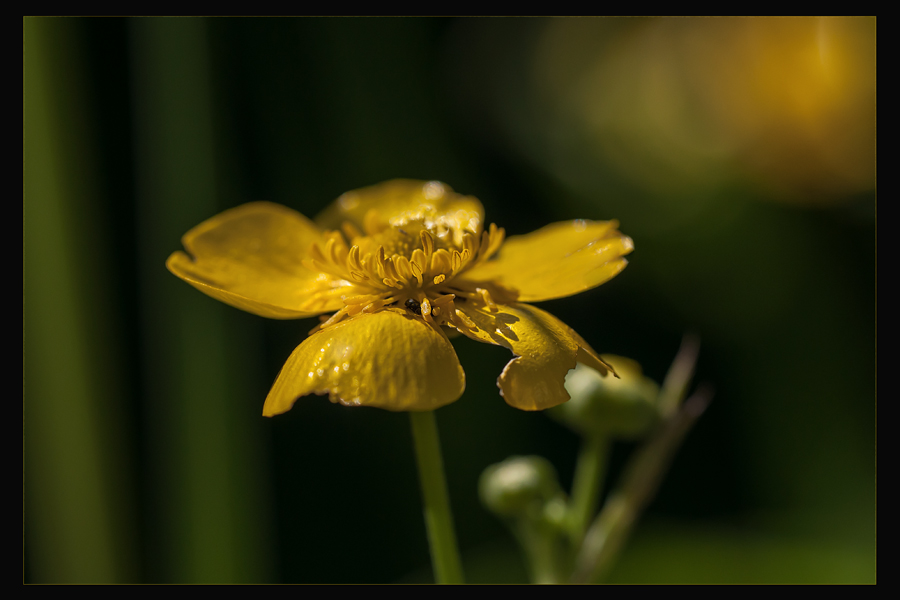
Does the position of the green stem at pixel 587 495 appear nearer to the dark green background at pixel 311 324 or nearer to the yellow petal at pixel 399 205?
the yellow petal at pixel 399 205

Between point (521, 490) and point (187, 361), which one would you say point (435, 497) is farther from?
point (187, 361)

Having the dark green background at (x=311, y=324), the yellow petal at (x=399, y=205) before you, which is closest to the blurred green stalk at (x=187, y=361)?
the dark green background at (x=311, y=324)

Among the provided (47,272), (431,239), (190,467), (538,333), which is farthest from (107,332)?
(538,333)

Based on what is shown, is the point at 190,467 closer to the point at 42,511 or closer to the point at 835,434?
the point at 42,511

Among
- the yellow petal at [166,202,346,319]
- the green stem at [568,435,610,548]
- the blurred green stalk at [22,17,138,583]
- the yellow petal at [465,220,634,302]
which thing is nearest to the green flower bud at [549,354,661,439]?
the green stem at [568,435,610,548]

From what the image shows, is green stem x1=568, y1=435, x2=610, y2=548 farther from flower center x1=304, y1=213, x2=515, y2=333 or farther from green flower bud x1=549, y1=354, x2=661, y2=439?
flower center x1=304, y1=213, x2=515, y2=333

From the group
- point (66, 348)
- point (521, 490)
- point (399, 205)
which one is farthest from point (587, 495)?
point (66, 348)
